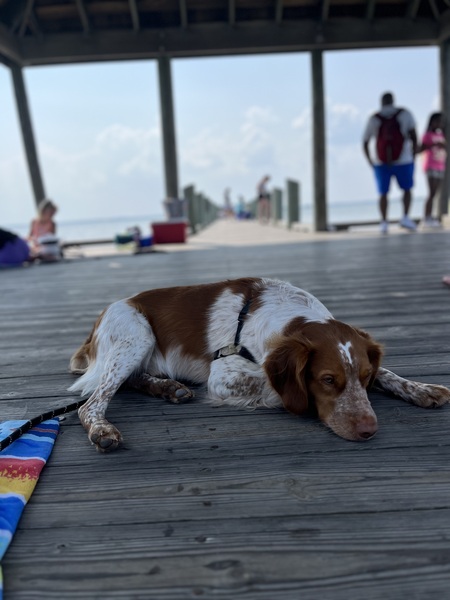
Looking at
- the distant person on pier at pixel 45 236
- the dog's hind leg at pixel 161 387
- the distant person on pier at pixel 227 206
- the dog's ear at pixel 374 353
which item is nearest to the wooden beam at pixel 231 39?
the distant person on pier at pixel 45 236

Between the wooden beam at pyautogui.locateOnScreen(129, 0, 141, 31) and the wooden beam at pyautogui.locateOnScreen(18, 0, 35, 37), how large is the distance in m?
1.78

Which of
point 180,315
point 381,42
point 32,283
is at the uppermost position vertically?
point 381,42

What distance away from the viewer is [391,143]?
313 inches

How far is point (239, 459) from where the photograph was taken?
1572 mm

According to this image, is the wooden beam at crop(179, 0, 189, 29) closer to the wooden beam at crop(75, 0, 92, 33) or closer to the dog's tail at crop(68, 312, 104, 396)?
the wooden beam at crop(75, 0, 92, 33)

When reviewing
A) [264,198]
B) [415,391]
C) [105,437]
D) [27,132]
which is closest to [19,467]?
[105,437]

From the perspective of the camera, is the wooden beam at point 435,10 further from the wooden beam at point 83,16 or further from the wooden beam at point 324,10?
the wooden beam at point 83,16

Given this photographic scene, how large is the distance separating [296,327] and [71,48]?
962 cm

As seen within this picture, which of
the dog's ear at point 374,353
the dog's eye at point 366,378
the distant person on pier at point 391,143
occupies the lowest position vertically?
the dog's eye at point 366,378

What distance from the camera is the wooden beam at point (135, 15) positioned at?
8920 mm

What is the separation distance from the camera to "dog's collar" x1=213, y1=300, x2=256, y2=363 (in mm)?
2176

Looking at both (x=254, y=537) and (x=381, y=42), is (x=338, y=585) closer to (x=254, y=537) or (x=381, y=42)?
(x=254, y=537)

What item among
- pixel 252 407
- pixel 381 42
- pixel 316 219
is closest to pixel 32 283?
pixel 252 407

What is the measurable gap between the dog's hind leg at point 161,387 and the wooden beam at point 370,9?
9.67 metres
